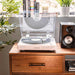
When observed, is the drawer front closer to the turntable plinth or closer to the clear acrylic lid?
the turntable plinth

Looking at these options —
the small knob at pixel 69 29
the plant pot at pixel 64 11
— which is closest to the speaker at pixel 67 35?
the small knob at pixel 69 29

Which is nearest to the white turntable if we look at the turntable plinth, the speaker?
the speaker

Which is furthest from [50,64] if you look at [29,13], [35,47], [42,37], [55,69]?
[29,13]

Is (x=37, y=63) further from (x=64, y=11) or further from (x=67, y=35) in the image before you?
(x=64, y=11)

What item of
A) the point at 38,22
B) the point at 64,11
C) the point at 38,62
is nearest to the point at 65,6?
the point at 64,11

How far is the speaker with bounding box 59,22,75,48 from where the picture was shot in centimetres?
180

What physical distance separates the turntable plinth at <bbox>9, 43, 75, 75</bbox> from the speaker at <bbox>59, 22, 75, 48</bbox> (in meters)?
0.14

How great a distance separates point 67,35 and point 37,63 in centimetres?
45

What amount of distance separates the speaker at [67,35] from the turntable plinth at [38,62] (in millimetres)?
144

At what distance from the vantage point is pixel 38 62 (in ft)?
5.60

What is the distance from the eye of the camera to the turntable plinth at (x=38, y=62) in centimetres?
169

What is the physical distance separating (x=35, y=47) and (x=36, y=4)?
2.50 ft

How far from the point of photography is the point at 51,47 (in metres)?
1.70

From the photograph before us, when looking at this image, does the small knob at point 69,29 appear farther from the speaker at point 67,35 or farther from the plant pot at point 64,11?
the plant pot at point 64,11
